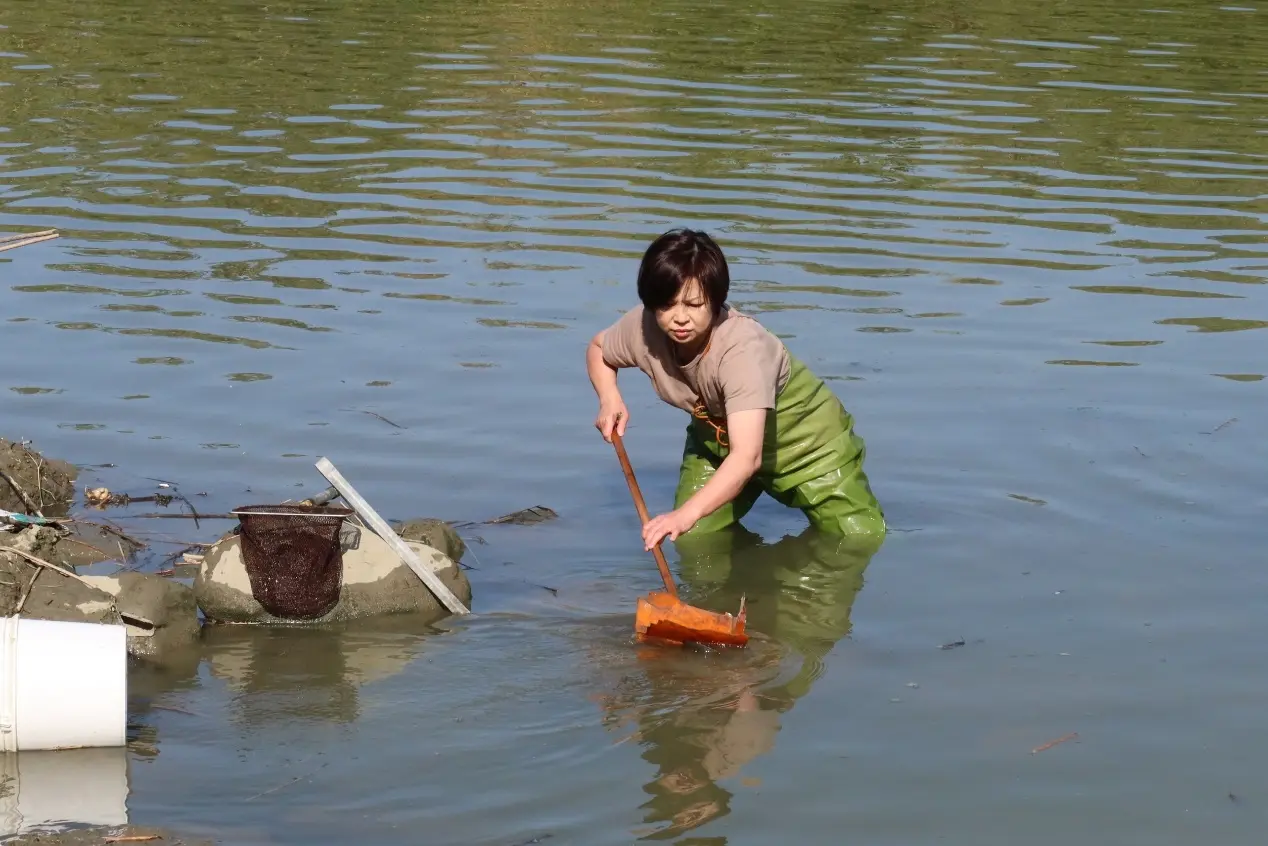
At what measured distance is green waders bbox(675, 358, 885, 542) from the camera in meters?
6.77

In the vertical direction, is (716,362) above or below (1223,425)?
above

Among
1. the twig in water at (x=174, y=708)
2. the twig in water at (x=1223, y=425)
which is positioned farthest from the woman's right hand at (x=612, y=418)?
the twig in water at (x=1223, y=425)

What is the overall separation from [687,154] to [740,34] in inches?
212

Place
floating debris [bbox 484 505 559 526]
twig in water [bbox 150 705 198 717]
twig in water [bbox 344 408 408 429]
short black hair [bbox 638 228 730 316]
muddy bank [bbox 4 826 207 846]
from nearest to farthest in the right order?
1. muddy bank [bbox 4 826 207 846]
2. twig in water [bbox 150 705 198 717]
3. short black hair [bbox 638 228 730 316]
4. floating debris [bbox 484 505 559 526]
5. twig in water [bbox 344 408 408 429]

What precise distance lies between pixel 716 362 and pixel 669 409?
2608 millimetres

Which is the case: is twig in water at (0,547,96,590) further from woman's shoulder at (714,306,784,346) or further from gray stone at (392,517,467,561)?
woman's shoulder at (714,306,784,346)

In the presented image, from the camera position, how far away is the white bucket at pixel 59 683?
4891mm

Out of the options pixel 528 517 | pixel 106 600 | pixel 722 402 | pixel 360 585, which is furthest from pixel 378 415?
pixel 106 600

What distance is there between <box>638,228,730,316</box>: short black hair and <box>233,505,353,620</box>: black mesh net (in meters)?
1.30

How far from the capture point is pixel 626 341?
640 cm

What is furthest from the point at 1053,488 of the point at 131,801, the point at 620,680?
the point at 131,801

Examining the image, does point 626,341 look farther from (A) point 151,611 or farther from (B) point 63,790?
(B) point 63,790

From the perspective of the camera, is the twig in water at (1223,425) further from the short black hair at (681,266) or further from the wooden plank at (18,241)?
the wooden plank at (18,241)

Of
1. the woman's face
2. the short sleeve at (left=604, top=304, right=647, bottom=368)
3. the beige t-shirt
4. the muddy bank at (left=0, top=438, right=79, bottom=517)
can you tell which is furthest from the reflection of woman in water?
the muddy bank at (left=0, top=438, right=79, bottom=517)
